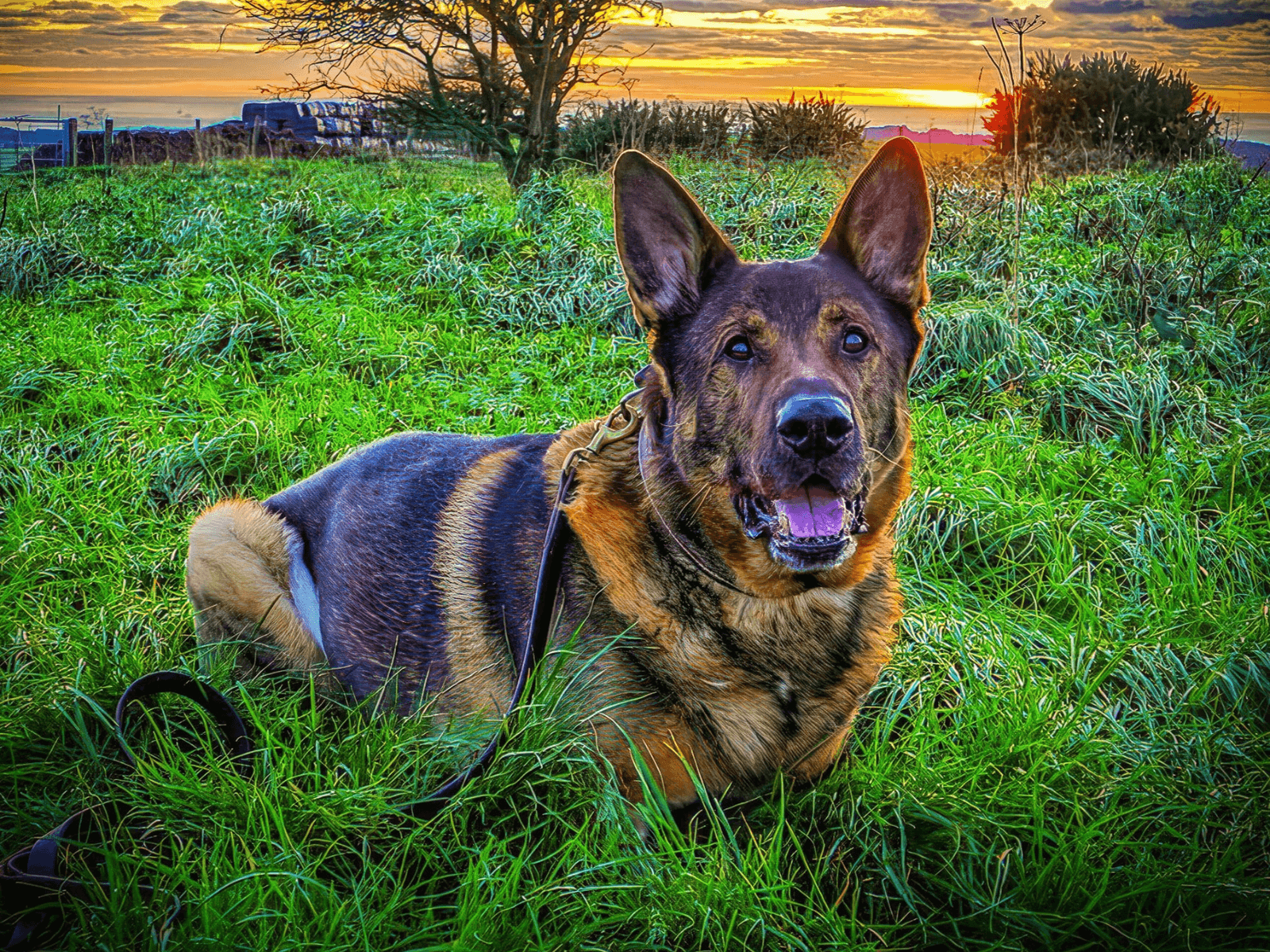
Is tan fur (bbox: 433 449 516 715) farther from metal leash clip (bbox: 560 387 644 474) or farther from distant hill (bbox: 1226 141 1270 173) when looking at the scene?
distant hill (bbox: 1226 141 1270 173)

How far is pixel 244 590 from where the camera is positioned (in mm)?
2498

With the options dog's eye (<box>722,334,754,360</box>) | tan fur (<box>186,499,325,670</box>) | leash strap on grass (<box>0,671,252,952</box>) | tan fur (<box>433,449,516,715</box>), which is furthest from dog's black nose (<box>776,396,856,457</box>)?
tan fur (<box>186,499,325,670</box>)

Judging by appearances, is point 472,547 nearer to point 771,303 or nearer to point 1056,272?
point 771,303

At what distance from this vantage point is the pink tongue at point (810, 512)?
190 cm

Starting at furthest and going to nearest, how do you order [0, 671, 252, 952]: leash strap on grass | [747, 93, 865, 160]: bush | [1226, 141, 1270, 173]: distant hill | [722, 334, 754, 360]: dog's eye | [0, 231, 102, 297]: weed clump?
[747, 93, 865, 160]: bush, [1226, 141, 1270, 173]: distant hill, [0, 231, 102, 297]: weed clump, [722, 334, 754, 360]: dog's eye, [0, 671, 252, 952]: leash strap on grass

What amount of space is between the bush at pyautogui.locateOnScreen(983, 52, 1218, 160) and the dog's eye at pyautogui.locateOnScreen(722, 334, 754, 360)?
373 inches

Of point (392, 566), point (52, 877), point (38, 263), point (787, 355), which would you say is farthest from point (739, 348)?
point (38, 263)

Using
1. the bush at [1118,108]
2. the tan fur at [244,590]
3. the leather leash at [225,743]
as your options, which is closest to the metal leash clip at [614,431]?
the leather leash at [225,743]

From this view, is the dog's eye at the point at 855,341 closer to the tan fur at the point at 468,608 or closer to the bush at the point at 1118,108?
the tan fur at the point at 468,608

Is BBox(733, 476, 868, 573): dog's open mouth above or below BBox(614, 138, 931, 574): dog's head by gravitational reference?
below

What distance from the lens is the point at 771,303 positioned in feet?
6.66

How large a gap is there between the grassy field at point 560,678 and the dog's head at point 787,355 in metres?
0.67

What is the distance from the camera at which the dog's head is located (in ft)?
6.15

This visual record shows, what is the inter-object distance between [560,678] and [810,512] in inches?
28.6
